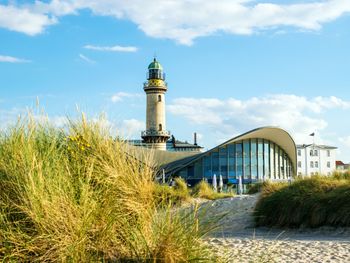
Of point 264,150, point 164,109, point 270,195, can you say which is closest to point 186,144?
point 164,109

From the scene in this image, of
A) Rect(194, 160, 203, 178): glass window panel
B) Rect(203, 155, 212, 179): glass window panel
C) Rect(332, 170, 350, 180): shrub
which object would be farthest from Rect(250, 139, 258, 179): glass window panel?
Rect(332, 170, 350, 180): shrub

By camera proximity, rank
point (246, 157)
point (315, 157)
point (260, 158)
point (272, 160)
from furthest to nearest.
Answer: point (315, 157) < point (272, 160) < point (260, 158) < point (246, 157)

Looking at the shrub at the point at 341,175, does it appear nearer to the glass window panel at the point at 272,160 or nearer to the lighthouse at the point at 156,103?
the glass window panel at the point at 272,160

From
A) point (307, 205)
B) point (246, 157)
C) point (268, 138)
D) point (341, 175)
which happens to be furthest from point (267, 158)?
point (307, 205)

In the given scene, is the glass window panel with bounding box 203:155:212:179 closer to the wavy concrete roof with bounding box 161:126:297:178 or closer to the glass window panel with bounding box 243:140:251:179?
the wavy concrete roof with bounding box 161:126:297:178

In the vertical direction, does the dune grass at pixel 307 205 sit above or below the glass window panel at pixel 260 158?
below

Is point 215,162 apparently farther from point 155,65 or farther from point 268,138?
point 155,65

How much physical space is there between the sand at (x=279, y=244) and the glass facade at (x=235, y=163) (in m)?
32.0

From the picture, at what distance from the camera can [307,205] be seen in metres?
9.42

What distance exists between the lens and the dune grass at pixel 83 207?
4355mm

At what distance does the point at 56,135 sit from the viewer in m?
5.53

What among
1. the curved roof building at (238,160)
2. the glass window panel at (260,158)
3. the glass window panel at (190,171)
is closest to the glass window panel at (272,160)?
the curved roof building at (238,160)

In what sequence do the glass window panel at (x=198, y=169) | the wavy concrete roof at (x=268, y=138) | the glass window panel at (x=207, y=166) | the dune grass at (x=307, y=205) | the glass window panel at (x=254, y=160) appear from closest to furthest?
the dune grass at (x=307, y=205), the wavy concrete roof at (x=268, y=138), the glass window panel at (x=207, y=166), the glass window panel at (x=198, y=169), the glass window panel at (x=254, y=160)

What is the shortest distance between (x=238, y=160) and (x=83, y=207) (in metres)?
39.1
